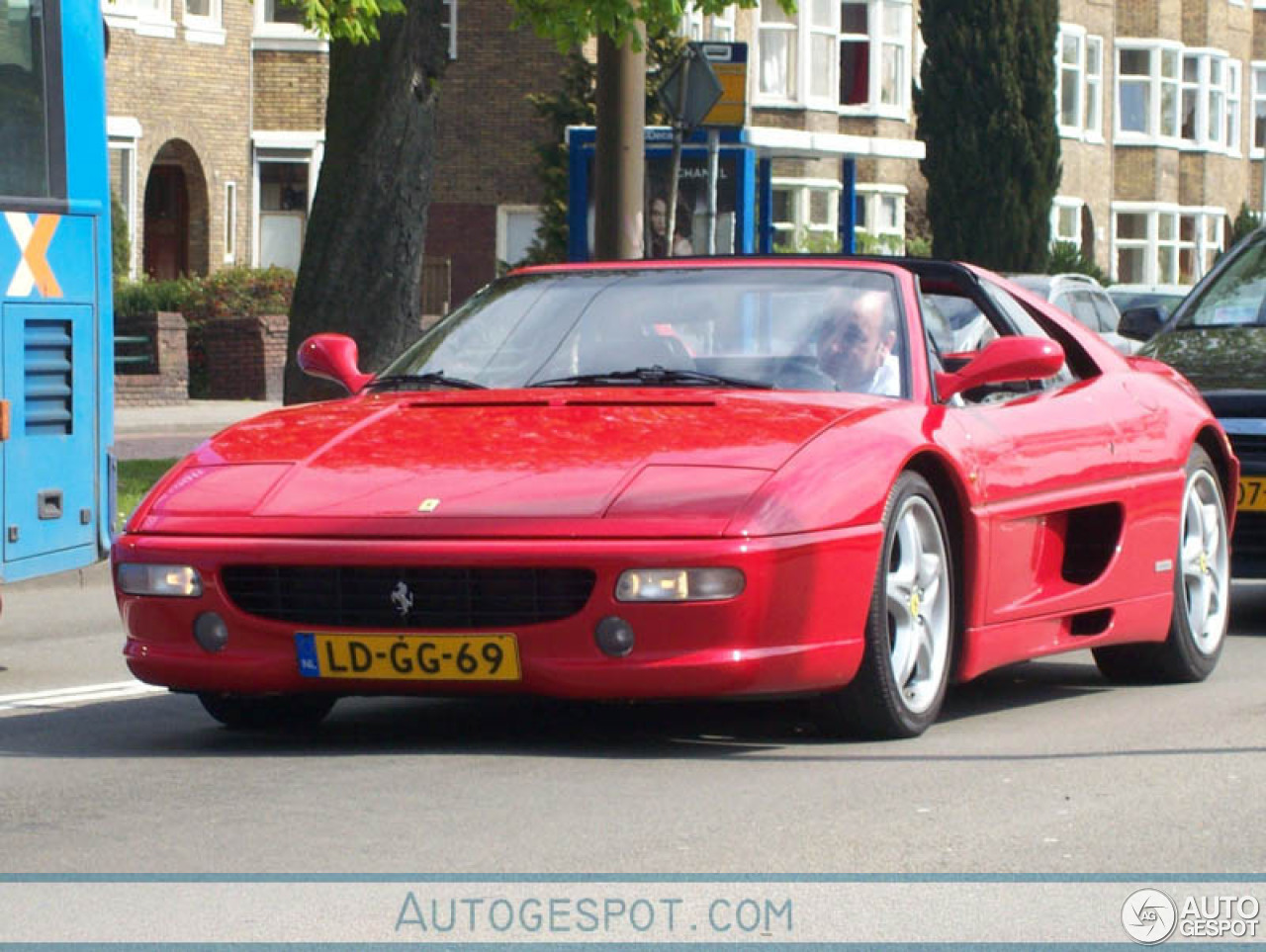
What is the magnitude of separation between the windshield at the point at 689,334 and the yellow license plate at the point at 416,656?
4.23 feet

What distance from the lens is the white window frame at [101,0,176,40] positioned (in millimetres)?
38062

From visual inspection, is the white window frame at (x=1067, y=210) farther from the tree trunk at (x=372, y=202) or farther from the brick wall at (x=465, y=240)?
the tree trunk at (x=372, y=202)

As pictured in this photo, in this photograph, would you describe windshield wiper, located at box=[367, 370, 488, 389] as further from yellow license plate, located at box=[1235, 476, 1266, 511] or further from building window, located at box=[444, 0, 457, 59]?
building window, located at box=[444, 0, 457, 59]

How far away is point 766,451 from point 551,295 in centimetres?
159

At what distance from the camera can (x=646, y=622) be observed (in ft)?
23.5

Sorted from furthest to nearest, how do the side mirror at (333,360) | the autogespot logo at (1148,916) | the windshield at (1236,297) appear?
the windshield at (1236,297) < the side mirror at (333,360) < the autogespot logo at (1148,916)

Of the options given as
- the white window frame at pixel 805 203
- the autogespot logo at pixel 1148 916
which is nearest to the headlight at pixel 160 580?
the autogespot logo at pixel 1148 916

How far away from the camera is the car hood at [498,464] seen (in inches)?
284

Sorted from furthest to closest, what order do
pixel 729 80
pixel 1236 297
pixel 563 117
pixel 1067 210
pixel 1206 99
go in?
pixel 1206 99
pixel 1067 210
pixel 563 117
pixel 729 80
pixel 1236 297

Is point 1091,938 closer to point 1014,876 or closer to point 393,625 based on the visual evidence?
point 1014,876

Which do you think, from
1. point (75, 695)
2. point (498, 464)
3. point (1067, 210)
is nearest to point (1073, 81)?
point (1067, 210)

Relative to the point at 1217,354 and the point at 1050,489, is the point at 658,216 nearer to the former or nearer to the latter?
the point at 1217,354

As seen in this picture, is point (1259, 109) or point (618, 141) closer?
point (618, 141)

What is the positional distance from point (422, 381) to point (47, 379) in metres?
2.92
